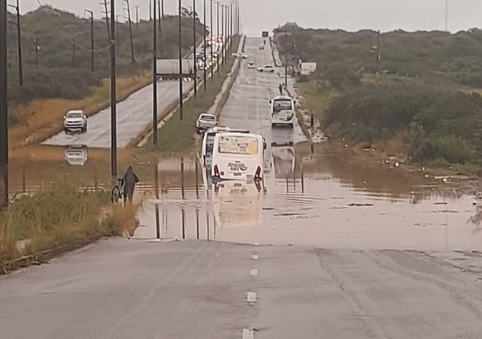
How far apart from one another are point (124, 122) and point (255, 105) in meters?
18.9

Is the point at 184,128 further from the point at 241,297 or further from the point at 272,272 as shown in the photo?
the point at 241,297

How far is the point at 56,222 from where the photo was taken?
22.8 metres

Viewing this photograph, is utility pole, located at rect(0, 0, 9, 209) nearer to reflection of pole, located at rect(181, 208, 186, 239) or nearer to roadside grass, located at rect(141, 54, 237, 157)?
reflection of pole, located at rect(181, 208, 186, 239)

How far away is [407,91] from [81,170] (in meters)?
36.5

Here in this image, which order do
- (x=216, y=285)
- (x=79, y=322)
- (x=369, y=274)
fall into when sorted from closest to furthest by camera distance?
(x=79, y=322) < (x=216, y=285) < (x=369, y=274)

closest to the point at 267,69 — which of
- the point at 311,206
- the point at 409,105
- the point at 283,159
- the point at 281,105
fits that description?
the point at 281,105

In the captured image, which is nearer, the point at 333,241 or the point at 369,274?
the point at 369,274

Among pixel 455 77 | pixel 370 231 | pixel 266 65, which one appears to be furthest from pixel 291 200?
pixel 266 65

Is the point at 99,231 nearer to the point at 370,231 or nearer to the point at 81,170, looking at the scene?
the point at 370,231

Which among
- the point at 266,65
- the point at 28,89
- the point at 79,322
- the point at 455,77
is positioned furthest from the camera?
the point at 266,65

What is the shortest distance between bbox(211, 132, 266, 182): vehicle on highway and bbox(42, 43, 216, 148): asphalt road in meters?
21.8

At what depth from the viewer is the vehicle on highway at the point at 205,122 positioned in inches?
2872

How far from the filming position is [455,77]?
125562mm

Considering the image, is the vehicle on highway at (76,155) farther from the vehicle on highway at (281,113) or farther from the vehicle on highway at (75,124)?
the vehicle on highway at (281,113)
